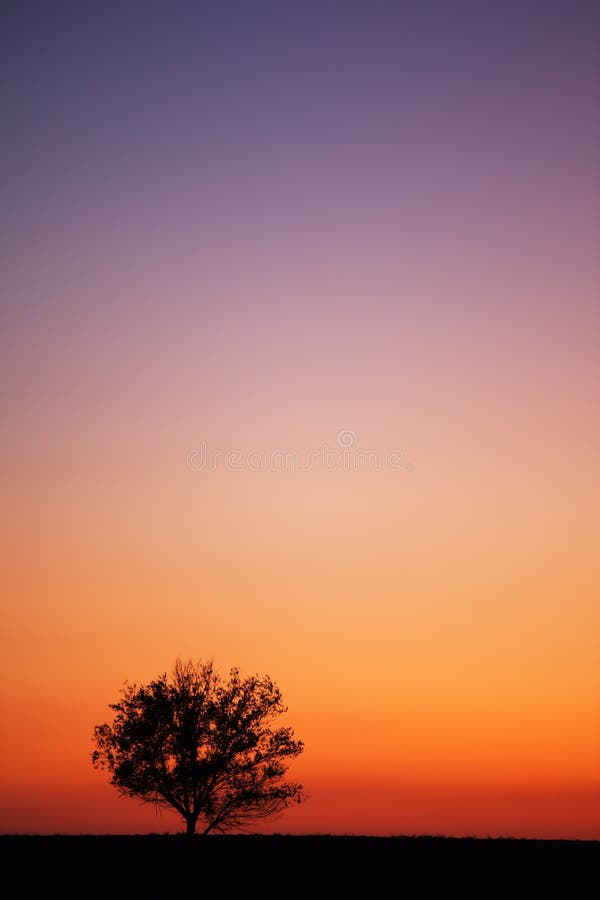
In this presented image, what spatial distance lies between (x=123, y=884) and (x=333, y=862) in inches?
477

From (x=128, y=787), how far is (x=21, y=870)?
12724 millimetres

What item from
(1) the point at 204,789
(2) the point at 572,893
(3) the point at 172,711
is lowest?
(2) the point at 572,893

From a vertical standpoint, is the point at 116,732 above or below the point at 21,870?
above

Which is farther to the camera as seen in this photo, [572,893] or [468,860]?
[468,860]

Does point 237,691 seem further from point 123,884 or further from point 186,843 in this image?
point 123,884

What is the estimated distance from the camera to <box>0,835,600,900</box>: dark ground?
152ft

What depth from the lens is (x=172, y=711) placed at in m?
63.6

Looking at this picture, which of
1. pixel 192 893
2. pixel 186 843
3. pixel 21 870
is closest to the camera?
pixel 192 893

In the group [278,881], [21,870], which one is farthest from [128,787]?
[278,881]

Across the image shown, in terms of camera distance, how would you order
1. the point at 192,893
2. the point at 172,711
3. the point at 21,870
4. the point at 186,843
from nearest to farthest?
the point at 192,893 < the point at 21,870 < the point at 186,843 < the point at 172,711

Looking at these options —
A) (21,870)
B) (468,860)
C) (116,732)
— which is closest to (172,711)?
(116,732)

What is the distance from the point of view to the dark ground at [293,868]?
1818 inches

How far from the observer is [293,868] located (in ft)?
169

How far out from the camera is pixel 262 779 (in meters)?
63.8
